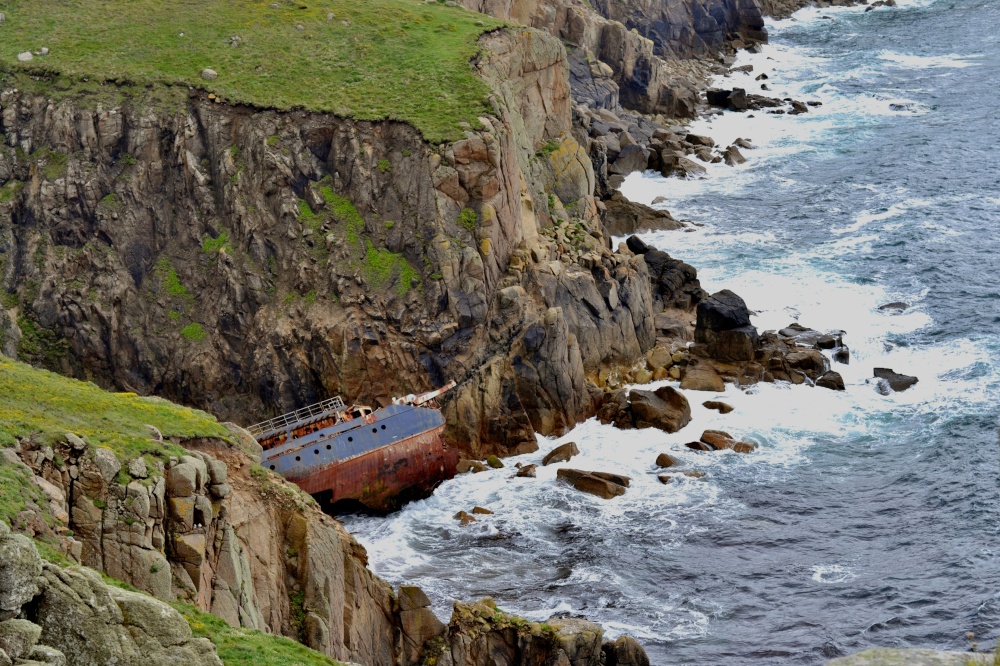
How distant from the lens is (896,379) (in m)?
59.8

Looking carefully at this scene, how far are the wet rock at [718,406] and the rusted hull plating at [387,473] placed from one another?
45.9 feet

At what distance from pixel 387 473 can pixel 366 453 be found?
4.18 ft

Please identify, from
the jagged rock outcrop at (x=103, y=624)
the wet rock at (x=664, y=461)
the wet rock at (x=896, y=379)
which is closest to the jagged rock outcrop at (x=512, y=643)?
A: the jagged rock outcrop at (x=103, y=624)

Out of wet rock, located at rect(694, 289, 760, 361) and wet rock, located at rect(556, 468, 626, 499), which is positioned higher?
wet rock, located at rect(694, 289, 760, 361)

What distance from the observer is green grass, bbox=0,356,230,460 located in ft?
104

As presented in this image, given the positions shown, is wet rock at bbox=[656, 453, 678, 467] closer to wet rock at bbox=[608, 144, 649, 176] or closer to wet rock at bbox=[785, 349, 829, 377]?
wet rock at bbox=[785, 349, 829, 377]

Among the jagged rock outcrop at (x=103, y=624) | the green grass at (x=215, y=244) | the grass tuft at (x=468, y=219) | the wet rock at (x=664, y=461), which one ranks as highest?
the jagged rock outcrop at (x=103, y=624)

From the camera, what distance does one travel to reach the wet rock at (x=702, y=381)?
5984cm

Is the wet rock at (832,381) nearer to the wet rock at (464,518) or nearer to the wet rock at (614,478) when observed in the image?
the wet rock at (614,478)

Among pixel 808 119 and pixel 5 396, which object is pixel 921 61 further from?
pixel 5 396

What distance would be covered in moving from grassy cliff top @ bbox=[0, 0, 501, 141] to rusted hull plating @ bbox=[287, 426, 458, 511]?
16.5m

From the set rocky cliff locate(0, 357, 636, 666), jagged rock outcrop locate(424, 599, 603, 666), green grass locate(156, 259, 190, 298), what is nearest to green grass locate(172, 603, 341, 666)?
rocky cliff locate(0, 357, 636, 666)

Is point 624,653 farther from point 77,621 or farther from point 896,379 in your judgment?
point 896,379

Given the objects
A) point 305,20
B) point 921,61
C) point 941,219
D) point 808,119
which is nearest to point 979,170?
point 941,219
